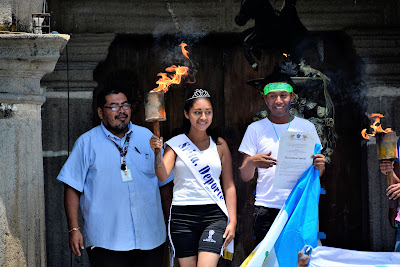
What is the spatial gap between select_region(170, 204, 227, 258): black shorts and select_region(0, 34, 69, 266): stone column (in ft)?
3.25

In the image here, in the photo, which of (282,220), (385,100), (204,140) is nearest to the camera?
(282,220)

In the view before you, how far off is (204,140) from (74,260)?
6.05 feet

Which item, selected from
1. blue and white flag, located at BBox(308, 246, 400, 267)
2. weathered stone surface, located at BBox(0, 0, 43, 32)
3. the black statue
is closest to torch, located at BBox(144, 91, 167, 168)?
weathered stone surface, located at BBox(0, 0, 43, 32)

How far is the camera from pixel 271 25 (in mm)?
5938

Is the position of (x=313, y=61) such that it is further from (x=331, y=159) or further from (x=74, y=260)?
(x=74, y=260)

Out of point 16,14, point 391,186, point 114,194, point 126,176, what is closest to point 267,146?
A: point 391,186

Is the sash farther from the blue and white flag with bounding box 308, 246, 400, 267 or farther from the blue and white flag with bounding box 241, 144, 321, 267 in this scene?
the blue and white flag with bounding box 308, 246, 400, 267

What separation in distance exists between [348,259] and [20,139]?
2383 millimetres

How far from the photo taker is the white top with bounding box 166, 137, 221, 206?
4734 mm

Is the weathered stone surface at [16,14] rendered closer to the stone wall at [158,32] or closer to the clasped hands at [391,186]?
the stone wall at [158,32]

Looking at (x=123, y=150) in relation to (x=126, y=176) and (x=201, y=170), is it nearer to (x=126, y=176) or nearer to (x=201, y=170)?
(x=126, y=176)

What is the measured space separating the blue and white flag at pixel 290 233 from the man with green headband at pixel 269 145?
144 millimetres

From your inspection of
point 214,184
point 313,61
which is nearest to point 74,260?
point 214,184

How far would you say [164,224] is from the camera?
507 centimetres
